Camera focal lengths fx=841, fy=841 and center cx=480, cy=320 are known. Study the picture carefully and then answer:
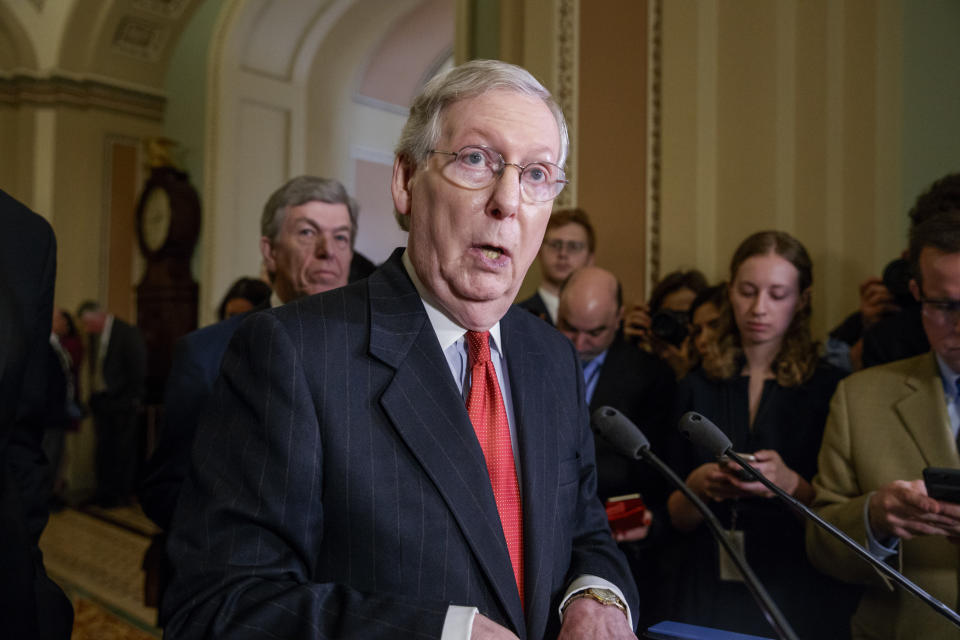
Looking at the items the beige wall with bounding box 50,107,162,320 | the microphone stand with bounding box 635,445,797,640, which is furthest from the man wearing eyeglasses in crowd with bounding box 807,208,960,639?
the beige wall with bounding box 50,107,162,320

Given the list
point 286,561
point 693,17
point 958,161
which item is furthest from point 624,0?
point 286,561

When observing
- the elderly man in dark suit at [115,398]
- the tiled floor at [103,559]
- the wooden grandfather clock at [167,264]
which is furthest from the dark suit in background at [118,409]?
the wooden grandfather clock at [167,264]

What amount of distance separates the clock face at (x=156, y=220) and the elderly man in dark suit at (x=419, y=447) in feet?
20.9

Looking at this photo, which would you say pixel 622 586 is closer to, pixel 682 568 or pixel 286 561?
pixel 286 561

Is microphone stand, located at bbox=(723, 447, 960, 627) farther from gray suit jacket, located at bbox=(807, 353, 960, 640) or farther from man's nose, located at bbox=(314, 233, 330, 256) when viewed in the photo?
man's nose, located at bbox=(314, 233, 330, 256)

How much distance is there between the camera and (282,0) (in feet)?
22.6

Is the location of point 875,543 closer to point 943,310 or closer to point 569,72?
point 943,310

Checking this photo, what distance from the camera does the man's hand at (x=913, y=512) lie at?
1481 millimetres

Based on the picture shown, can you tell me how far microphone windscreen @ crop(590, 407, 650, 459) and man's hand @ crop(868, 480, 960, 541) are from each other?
1.93 feet

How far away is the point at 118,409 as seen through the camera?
21.6 feet

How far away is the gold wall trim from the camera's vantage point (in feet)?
24.0

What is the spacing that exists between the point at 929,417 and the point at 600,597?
0.97 m

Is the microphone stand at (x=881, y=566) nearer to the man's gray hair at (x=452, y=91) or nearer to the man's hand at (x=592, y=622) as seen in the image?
the man's hand at (x=592, y=622)

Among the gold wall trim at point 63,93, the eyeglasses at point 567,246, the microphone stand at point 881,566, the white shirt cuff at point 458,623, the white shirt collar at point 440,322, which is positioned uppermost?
the gold wall trim at point 63,93
